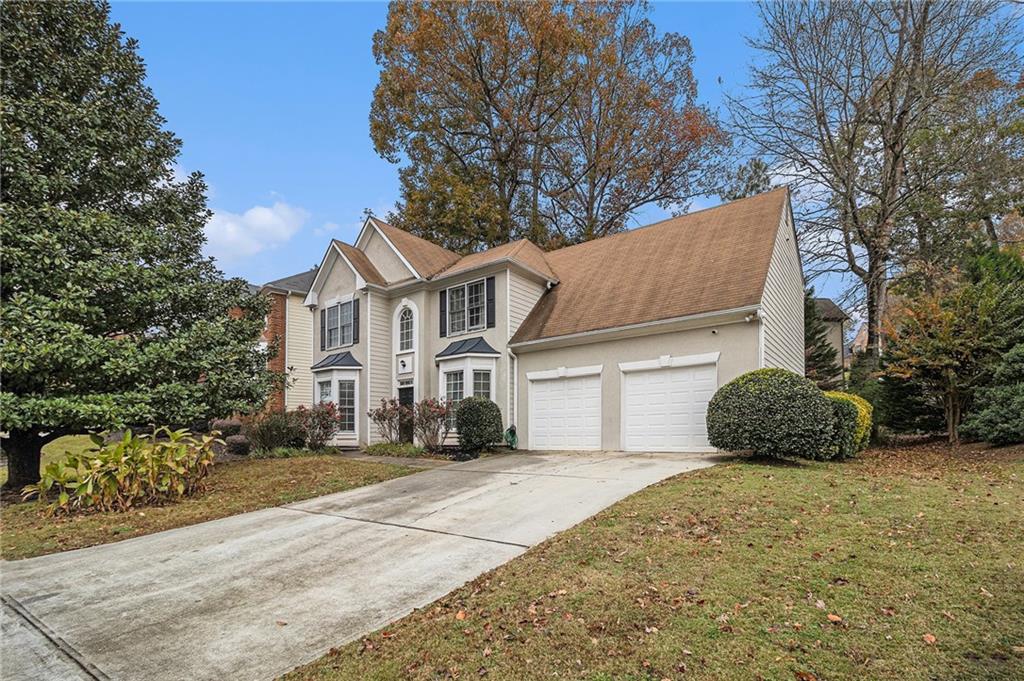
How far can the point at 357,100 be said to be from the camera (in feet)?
78.8

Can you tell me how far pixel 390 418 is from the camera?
1592 centimetres

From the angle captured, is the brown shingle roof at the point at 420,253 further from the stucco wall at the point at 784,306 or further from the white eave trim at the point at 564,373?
the stucco wall at the point at 784,306

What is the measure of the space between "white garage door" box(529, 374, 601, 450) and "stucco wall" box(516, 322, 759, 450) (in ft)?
0.62

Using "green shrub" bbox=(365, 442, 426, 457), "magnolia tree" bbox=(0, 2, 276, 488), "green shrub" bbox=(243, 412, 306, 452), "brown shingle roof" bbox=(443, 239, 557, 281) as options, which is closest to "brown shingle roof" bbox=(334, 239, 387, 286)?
"brown shingle roof" bbox=(443, 239, 557, 281)

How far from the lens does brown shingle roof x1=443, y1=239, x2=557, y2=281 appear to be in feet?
51.1

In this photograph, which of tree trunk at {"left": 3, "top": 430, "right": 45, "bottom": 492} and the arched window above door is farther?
the arched window above door

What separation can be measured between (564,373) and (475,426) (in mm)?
2637

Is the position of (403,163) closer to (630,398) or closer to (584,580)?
Result: (630,398)

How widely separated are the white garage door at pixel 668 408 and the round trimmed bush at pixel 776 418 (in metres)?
1.68

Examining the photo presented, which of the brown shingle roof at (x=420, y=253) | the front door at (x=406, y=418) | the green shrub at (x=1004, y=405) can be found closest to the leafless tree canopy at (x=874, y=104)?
the green shrub at (x=1004, y=405)

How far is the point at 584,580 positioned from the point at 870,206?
2135 cm

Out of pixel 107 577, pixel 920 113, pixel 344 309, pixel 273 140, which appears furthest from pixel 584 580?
pixel 920 113

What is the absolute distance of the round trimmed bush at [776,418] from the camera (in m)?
9.23

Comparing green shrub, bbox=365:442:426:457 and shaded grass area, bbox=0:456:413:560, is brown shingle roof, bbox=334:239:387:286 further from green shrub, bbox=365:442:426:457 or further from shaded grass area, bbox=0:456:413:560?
shaded grass area, bbox=0:456:413:560
